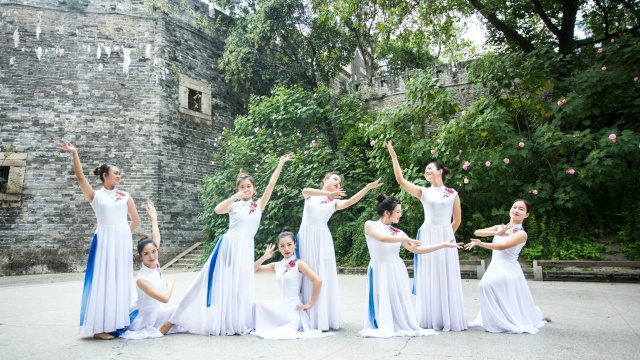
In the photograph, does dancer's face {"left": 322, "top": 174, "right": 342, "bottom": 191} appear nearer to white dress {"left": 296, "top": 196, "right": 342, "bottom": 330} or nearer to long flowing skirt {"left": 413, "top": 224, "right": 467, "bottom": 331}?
white dress {"left": 296, "top": 196, "right": 342, "bottom": 330}

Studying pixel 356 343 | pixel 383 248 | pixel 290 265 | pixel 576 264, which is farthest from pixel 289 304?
pixel 576 264

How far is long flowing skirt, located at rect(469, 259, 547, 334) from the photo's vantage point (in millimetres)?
4398

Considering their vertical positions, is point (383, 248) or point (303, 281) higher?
point (383, 248)

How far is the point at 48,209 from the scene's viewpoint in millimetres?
12867

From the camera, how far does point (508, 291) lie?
4.47 m


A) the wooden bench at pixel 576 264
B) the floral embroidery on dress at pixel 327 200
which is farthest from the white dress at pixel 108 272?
the wooden bench at pixel 576 264

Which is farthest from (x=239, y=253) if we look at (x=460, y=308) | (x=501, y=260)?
(x=501, y=260)

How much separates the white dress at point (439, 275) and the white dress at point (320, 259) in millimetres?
876

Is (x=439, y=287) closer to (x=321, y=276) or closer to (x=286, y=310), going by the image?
(x=321, y=276)

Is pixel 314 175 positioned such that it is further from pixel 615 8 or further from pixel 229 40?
pixel 615 8

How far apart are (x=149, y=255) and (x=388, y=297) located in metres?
2.36

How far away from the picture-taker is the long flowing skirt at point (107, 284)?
4238mm

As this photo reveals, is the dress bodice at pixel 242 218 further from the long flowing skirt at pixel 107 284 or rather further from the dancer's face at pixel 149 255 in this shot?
the long flowing skirt at pixel 107 284

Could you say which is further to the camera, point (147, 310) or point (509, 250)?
point (509, 250)
